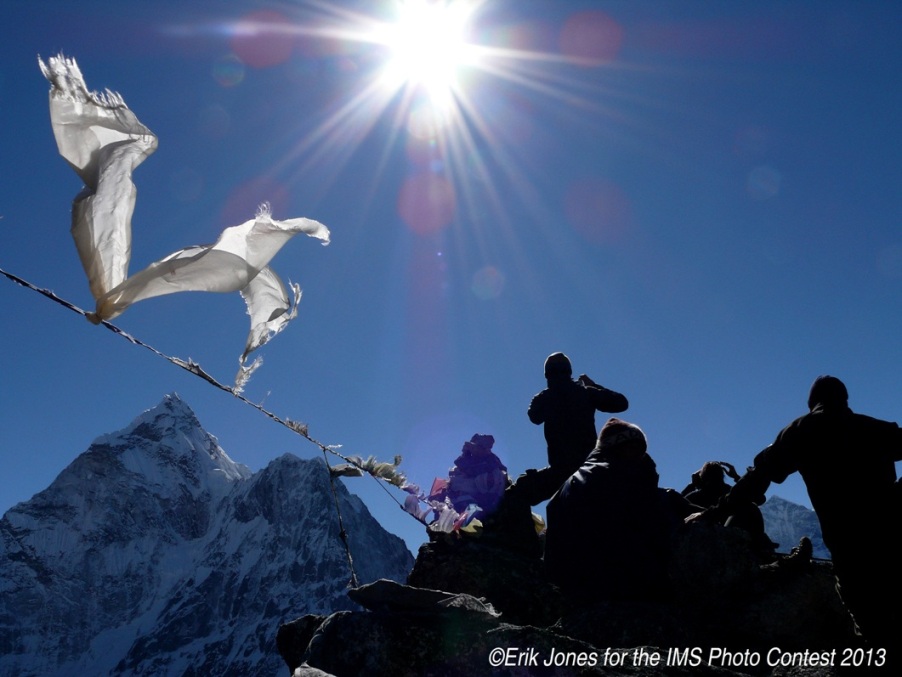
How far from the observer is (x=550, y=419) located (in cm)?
684

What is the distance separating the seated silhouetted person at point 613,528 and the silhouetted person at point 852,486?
0.87 m

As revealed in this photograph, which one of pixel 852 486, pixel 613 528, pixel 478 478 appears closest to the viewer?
pixel 852 486

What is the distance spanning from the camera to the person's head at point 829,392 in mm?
4191

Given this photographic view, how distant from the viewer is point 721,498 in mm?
4781

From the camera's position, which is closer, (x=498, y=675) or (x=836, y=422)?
(x=498, y=675)

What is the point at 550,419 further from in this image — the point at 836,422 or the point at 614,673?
the point at 614,673

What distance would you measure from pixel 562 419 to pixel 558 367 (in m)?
0.67

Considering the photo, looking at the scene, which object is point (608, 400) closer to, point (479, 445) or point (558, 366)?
point (558, 366)

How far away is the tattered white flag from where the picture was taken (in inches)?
133

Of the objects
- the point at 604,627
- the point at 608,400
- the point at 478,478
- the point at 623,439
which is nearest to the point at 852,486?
the point at 623,439

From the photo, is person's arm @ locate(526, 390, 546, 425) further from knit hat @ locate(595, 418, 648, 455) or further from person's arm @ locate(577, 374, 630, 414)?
knit hat @ locate(595, 418, 648, 455)

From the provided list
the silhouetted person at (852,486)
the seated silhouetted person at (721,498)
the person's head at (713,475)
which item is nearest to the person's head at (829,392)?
the silhouetted person at (852,486)

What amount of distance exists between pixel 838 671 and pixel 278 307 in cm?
446

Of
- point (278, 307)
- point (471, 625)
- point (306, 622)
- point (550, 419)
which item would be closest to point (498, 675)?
point (471, 625)
